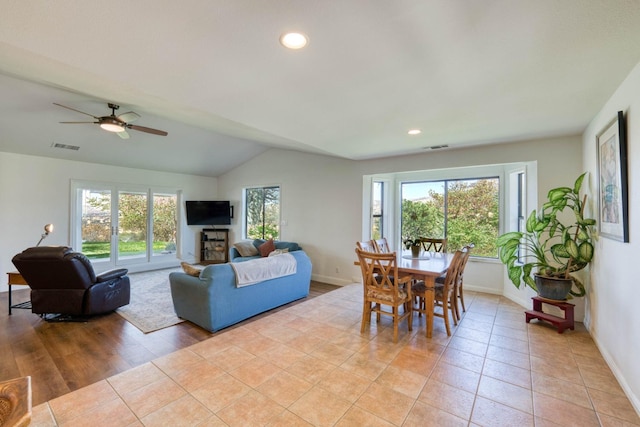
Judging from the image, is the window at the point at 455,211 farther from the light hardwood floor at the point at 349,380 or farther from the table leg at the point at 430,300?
the table leg at the point at 430,300

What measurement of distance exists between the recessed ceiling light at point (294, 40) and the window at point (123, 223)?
6391mm

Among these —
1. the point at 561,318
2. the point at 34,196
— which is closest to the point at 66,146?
the point at 34,196

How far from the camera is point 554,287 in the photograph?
322cm

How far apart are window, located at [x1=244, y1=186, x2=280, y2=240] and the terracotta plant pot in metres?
5.12

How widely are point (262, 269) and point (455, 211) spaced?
3.80 metres

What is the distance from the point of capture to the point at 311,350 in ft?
9.16

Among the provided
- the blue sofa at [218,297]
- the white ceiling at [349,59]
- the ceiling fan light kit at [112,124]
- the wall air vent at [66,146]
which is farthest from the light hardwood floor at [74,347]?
the wall air vent at [66,146]

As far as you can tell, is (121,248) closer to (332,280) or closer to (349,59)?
(332,280)

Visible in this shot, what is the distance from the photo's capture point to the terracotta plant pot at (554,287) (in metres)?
3.18

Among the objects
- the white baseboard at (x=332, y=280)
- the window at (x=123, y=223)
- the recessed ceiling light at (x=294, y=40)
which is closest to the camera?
the recessed ceiling light at (x=294, y=40)

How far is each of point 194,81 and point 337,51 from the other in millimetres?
1164

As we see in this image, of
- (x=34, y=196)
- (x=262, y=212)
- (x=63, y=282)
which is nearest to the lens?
(x=63, y=282)

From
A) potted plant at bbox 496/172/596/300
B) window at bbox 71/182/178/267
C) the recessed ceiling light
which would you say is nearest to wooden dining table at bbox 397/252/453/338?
potted plant at bbox 496/172/596/300

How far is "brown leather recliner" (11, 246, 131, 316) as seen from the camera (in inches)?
135
